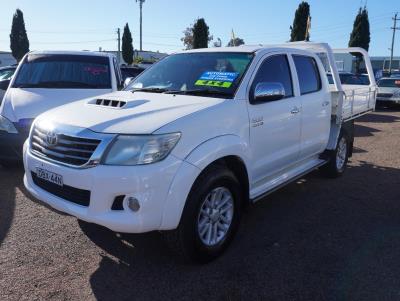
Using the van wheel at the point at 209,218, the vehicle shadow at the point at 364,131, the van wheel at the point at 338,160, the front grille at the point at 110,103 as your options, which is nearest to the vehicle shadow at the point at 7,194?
the front grille at the point at 110,103

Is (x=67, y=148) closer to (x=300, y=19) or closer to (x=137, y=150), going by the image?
(x=137, y=150)

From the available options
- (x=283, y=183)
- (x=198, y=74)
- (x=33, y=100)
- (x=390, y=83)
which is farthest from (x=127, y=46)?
(x=283, y=183)

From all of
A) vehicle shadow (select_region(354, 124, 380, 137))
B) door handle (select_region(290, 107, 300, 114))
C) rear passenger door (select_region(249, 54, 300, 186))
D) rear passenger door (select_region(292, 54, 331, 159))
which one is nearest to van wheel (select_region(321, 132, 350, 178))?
rear passenger door (select_region(292, 54, 331, 159))

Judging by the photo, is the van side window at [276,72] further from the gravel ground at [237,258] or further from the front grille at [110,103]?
the gravel ground at [237,258]

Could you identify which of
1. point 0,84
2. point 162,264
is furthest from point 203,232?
point 0,84

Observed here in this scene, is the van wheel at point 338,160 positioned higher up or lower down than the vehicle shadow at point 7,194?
higher up

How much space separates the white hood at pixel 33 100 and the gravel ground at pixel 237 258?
1.26 metres

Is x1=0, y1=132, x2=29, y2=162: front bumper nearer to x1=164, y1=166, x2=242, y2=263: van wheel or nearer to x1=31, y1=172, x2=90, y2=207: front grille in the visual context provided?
x1=31, y1=172, x2=90, y2=207: front grille

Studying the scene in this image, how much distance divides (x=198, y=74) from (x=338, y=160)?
333cm

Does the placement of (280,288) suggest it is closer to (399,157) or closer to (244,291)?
(244,291)

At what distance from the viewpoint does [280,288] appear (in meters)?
3.32

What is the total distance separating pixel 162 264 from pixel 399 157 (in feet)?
21.0

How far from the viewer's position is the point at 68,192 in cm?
332

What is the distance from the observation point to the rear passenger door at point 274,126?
162 inches
